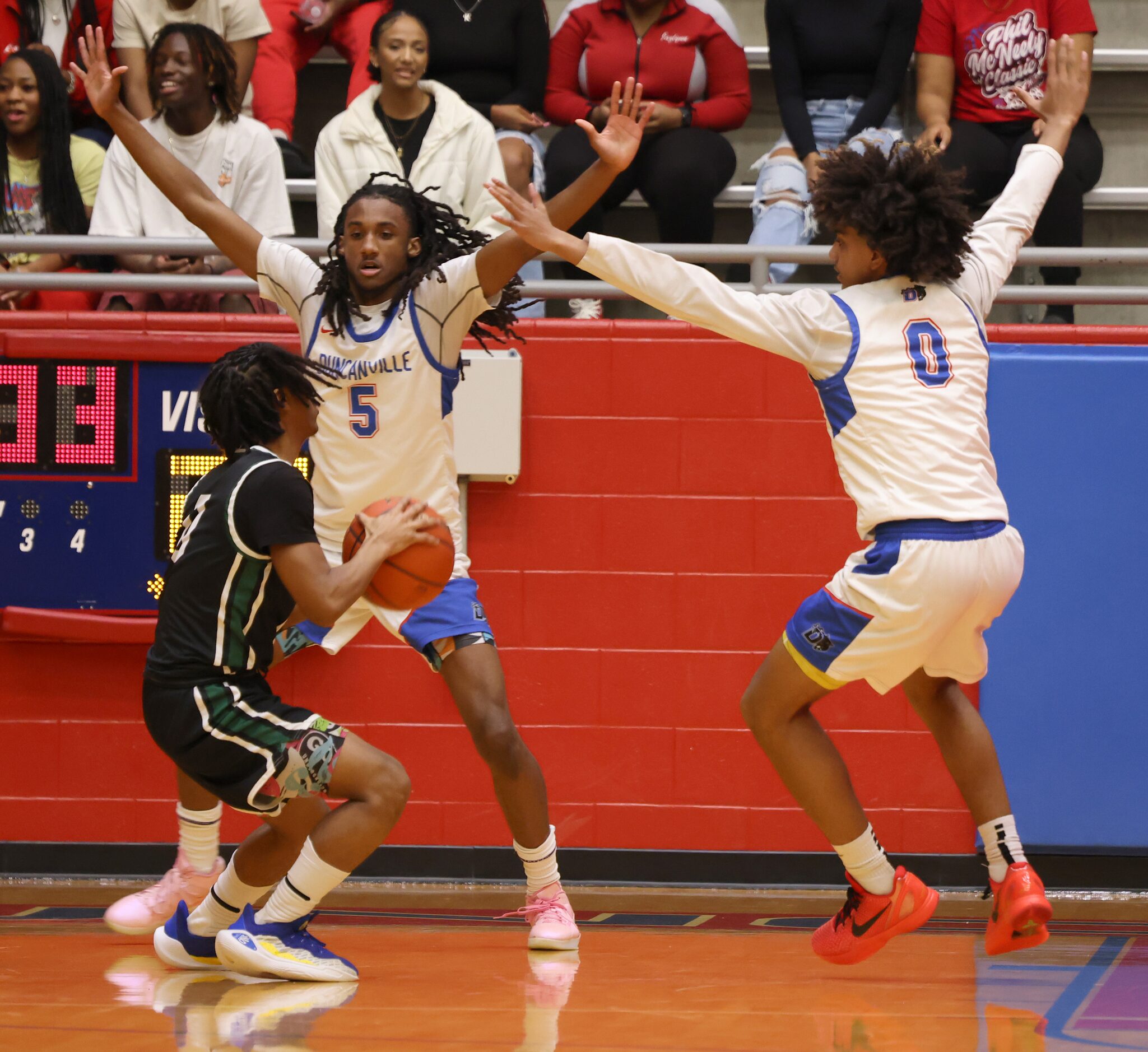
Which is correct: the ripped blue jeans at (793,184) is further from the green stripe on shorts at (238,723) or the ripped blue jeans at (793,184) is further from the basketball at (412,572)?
the green stripe on shorts at (238,723)

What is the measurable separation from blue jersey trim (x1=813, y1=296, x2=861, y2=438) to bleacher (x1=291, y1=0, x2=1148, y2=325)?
294cm

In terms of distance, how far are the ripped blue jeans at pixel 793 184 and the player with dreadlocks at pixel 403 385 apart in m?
2.10

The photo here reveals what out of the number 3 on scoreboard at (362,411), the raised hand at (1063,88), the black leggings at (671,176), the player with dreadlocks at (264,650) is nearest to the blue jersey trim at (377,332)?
the number 3 on scoreboard at (362,411)

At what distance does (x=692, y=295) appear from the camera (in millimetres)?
3293

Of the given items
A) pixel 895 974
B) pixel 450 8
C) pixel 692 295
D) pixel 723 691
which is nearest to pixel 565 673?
pixel 723 691

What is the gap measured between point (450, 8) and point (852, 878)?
4421mm

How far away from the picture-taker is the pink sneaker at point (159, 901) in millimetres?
4031

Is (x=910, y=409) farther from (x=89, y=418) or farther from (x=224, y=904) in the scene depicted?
(x=89, y=418)

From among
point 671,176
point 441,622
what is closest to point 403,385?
point 441,622

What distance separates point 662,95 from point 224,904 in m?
4.10

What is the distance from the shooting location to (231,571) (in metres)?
3.22

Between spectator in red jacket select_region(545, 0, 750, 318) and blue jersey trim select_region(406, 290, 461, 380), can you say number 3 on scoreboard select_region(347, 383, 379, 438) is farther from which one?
spectator in red jacket select_region(545, 0, 750, 318)

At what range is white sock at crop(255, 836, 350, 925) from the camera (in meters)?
3.30

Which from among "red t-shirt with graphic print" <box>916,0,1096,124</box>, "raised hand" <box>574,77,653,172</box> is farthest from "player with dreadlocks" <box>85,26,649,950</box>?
"red t-shirt with graphic print" <box>916,0,1096,124</box>
